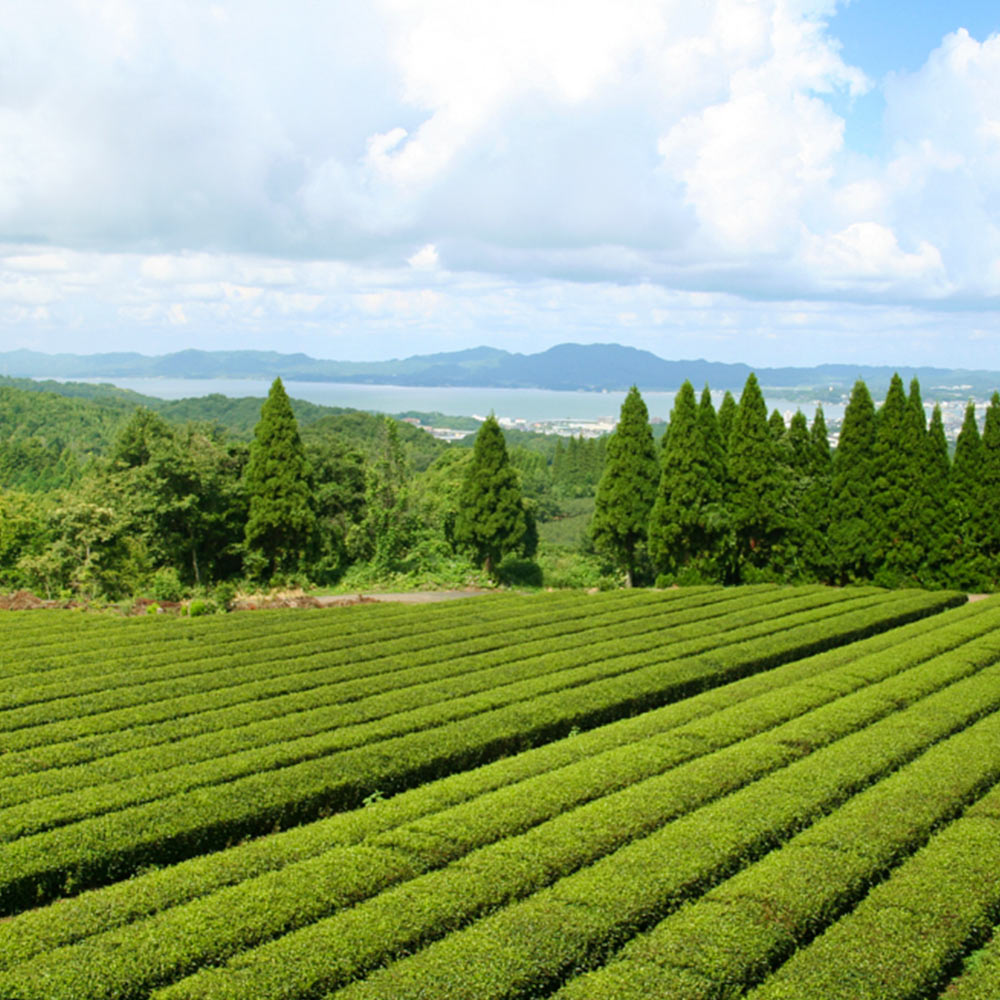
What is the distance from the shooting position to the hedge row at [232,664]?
44.4ft

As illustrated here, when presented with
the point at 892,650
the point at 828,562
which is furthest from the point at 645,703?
the point at 828,562

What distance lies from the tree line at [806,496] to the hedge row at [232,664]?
9.93m

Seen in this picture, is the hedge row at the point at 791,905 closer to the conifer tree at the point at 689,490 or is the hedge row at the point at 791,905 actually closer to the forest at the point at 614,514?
the forest at the point at 614,514

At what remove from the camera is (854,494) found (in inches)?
1206

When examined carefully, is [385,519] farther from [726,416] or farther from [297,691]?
[297,691]

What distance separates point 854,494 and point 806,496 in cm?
174

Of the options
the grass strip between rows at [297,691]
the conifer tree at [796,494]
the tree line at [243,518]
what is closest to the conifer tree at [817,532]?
the conifer tree at [796,494]

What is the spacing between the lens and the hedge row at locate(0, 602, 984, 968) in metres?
7.31

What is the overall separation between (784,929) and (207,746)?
325 inches

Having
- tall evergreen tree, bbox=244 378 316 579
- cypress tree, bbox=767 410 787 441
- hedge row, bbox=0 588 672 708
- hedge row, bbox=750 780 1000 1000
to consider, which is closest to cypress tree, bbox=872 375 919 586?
cypress tree, bbox=767 410 787 441

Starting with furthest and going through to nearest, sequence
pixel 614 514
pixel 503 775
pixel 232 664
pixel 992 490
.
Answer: pixel 614 514 < pixel 992 490 < pixel 232 664 < pixel 503 775

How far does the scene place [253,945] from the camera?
6.94 meters

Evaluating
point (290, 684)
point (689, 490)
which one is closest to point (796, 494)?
point (689, 490)

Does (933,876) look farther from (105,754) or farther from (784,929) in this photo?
(105,754)
